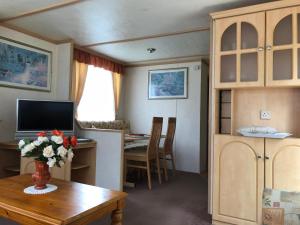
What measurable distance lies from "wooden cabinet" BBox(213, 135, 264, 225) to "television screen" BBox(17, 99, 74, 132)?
2.07 metres

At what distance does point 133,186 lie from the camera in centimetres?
376

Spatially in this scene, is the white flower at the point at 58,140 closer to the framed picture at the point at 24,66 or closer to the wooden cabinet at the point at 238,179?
the wooden cabinet at the point at 238,179

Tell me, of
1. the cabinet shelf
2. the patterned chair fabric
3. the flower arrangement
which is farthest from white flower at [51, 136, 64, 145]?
the patterned chair fabric

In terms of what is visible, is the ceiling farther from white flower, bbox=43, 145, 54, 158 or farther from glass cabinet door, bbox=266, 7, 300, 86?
white flower, bbox=43, 145, 54, 158

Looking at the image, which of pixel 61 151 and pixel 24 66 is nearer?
pixel 61 151

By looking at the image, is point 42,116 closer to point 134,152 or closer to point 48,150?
point 134,152

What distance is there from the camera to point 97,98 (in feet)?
16.2

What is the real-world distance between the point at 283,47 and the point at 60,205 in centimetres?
221

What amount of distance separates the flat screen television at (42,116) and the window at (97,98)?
103 cm

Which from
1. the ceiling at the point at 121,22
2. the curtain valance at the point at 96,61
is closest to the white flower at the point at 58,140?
the ceiling at the point at 121,22

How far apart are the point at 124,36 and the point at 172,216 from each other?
2.56 metres

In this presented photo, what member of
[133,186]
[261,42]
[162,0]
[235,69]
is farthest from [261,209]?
[162,0]

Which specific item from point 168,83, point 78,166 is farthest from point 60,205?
point 168,83

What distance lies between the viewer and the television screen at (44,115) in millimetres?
3094
